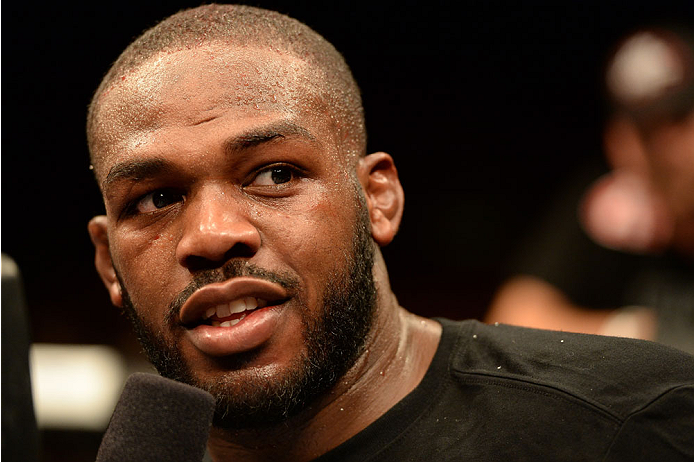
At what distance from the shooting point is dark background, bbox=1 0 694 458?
3.28 meters

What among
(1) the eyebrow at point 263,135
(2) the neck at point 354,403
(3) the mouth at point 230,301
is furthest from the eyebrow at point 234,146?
(2) the neck at point 354,403

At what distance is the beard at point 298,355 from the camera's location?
1.33m

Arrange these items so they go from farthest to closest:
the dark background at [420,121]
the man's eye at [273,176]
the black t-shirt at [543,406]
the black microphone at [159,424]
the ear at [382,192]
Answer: the dark background at [420,121], the ear at [382,192], the man's eye at [273,176], the black t-shirt at [543,406], the black microphone at [159,424]

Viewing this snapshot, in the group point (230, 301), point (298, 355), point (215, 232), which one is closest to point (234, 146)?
point (215, 232)

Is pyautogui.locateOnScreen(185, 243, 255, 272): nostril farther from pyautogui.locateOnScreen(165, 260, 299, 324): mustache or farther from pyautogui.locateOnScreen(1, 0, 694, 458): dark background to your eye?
pyautogui.locateOnScreen(1, 0, 694, 458): dark background

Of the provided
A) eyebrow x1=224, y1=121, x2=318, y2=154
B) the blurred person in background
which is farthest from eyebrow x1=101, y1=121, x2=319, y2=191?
the blurred person in background

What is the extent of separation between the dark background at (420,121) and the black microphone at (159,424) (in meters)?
2.30

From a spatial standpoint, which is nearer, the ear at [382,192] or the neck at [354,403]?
the neck at [354,403]

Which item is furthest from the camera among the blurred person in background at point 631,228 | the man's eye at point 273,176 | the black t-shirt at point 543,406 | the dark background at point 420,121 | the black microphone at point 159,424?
the dark background at point 420,121

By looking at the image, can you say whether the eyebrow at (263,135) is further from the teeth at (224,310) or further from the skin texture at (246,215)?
the teeth at (224,310)

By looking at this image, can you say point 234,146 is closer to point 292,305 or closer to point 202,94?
point 202,94

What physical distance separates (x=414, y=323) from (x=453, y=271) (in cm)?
238

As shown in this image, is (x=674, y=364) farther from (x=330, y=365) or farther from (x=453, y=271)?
(x=453, y=271)

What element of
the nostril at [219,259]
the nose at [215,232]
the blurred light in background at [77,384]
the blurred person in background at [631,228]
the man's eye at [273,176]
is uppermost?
the man's eye at [273,176]
